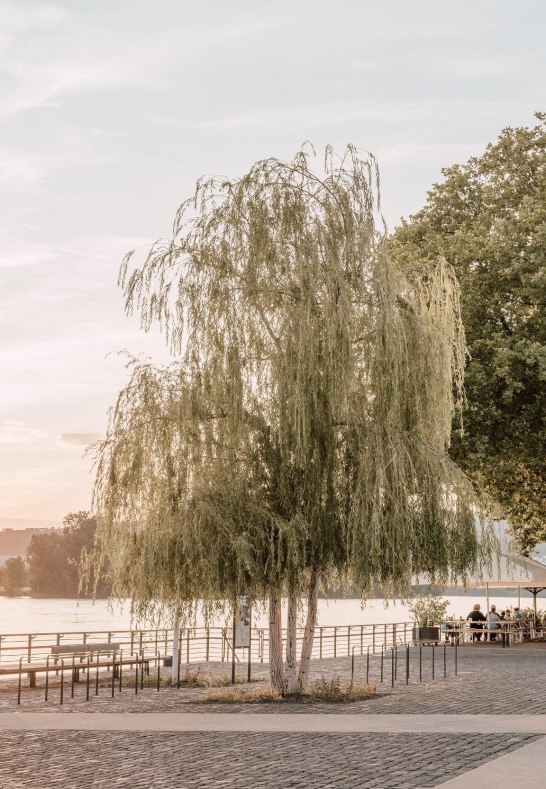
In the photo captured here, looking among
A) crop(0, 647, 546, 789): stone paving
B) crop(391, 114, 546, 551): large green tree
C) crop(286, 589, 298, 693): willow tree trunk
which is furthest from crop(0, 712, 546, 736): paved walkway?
crop(391, 114, 546, 551): large green tree

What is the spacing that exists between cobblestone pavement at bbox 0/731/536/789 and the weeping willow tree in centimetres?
496

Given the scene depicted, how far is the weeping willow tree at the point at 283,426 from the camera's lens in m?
19.8

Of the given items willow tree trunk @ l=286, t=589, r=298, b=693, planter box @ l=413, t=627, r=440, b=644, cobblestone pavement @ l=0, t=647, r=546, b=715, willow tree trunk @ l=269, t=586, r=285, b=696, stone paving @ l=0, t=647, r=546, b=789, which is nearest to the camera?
stone paving @ l=0, t=647, r=546, b=789

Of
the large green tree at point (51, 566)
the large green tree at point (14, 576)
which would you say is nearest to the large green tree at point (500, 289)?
the large green tree at point (51, 566)

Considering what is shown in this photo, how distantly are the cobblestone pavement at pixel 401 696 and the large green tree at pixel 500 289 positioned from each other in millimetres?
5177

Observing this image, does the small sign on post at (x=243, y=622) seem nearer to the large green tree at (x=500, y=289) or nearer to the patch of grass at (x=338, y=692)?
the patch of grass at (x=338, y=692)

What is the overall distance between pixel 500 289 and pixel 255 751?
74.2ft

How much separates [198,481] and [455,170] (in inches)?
811

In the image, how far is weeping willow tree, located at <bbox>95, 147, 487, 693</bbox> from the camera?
65.0 feet

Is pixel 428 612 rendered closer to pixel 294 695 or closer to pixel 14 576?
pixel 294 695

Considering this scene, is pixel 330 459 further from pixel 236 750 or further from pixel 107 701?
pixel 236 750

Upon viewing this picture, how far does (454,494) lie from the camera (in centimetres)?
2064

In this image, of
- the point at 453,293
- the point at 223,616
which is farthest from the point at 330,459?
the point at 453,293

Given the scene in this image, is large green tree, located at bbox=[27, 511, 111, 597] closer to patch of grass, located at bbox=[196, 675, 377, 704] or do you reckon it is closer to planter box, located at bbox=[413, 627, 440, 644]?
planter box, located at bbox=[413, 627, 440, 644]
